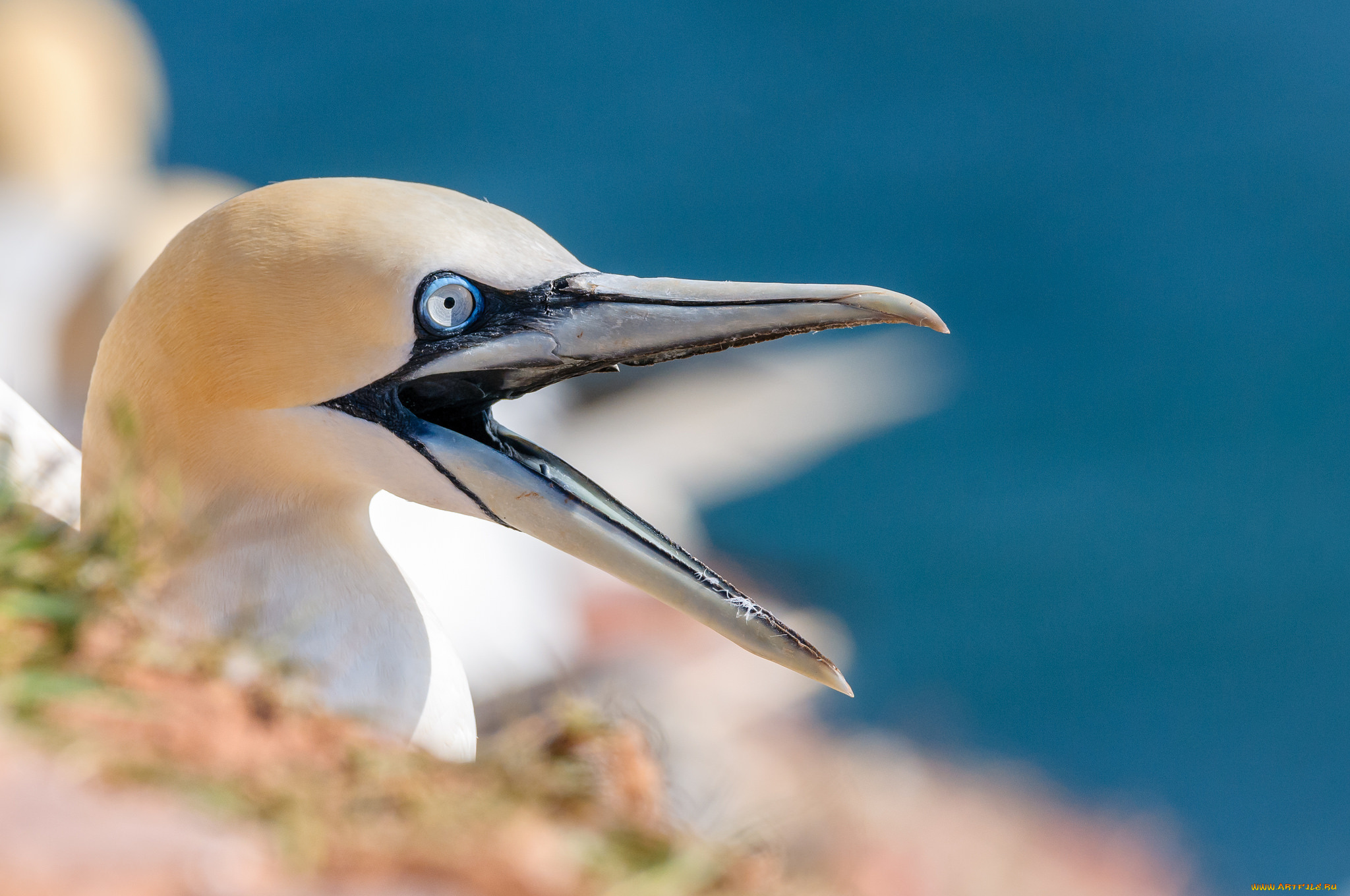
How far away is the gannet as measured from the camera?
7.33 ft

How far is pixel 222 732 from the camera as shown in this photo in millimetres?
1404

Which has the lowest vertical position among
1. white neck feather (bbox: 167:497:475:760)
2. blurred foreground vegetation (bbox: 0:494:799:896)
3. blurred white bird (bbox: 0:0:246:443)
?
blurred foreground vegetation (bbox: 0:494:799:896)

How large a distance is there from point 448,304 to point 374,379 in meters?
0.21

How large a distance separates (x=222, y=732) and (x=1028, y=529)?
262 inches

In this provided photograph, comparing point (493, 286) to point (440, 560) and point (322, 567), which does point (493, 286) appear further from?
point (440, 560)

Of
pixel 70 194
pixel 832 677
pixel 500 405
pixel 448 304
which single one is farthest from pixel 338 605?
pixel 70 194

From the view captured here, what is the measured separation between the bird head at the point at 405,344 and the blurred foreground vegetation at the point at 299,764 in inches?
22.2

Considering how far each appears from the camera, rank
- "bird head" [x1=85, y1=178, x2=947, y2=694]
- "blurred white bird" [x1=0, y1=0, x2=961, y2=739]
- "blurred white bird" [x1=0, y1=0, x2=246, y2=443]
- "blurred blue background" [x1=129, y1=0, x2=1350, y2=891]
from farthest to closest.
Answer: "blurred blue background" [x1=129, y1=0, x2=1350, y2=891] < "blurred white bird" [x1=0, y1=0, x2=246, y2=443] < "blurred white bird" [x1=0, y1=0, x2=961, y2=739] < "bird head" [x1=85, y1=178, x2=947, y2=694]

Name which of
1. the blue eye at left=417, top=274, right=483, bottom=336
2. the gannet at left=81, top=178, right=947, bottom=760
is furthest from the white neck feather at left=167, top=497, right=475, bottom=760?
the blue eye at left=417, top=274, right=483, bottom=336

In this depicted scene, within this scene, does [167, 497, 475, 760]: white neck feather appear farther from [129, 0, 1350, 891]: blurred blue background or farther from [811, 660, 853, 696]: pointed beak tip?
[129, 0, 1350, 891]: blurred blue background

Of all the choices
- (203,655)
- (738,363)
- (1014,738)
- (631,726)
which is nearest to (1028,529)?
(1014,738)

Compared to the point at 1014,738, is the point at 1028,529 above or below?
above

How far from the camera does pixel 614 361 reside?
236 centimetres

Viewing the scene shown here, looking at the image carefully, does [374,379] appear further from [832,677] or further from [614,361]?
[832,677]
